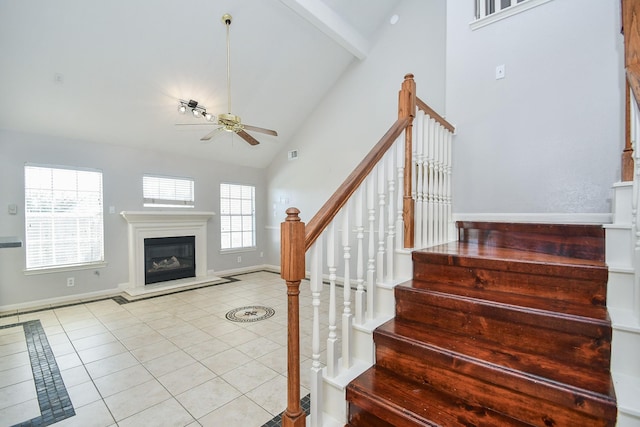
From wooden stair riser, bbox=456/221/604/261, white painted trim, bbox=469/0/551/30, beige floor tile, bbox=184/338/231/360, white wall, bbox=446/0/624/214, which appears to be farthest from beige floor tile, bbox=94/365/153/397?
white painted trim, bbox=469/0/551/30

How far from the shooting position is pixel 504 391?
117 centimetres

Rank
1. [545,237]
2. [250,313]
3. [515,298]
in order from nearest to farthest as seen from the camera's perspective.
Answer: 1. [515,298]
2. [545,237]
3. [250,313]

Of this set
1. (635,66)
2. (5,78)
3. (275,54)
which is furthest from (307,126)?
(635,66)

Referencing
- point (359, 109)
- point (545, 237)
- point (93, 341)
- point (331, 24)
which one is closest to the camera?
point (545, 237)

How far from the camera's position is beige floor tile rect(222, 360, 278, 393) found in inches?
85.0

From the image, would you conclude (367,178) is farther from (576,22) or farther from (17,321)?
(17,321)

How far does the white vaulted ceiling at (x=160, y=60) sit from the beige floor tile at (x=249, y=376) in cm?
389

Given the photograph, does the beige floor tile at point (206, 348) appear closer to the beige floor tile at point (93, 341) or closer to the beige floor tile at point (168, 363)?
the beige floor tile at point (168, 363)

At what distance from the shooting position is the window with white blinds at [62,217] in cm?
408

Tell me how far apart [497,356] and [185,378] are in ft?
7.25

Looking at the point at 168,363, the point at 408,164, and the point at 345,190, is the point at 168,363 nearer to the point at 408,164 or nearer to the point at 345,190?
the point at 345,190

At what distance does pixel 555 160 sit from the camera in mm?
2469

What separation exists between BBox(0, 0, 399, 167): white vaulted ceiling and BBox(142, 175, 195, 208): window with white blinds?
59 centimetres

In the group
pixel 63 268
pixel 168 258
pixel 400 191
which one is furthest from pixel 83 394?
pixel 168 258
